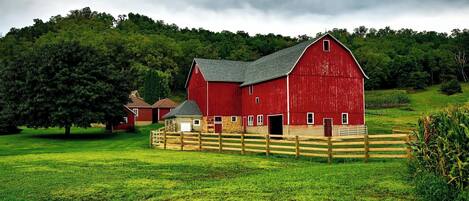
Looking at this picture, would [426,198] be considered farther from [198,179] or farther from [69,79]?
[69,79]

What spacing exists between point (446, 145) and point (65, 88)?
38826mm

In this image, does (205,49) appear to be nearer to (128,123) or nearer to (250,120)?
(128,123)

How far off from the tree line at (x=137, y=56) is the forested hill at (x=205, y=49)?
20 centimetres

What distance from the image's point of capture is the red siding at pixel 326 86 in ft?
125

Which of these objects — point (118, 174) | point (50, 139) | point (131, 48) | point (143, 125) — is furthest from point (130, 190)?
point (131, 48)

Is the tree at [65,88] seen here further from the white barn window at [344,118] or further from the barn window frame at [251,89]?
the white barn window at [344,118]

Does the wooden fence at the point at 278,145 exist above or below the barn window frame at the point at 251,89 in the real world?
below

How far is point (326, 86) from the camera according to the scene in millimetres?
38969

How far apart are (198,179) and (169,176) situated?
1200 millimetres

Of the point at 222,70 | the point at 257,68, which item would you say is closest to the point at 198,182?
the point at 257,68

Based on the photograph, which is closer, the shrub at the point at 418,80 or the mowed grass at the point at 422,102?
the mowed grass at the point at 422,102

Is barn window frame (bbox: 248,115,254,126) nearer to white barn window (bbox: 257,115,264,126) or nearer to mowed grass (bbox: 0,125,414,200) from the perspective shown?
white barn window (bbox: 257,115,264,126)

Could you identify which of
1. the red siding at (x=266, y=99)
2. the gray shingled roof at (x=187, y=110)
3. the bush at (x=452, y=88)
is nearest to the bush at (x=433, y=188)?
the red siding at (x=266, y=99)

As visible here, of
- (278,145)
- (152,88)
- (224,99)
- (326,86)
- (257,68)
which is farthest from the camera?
(152,88)
